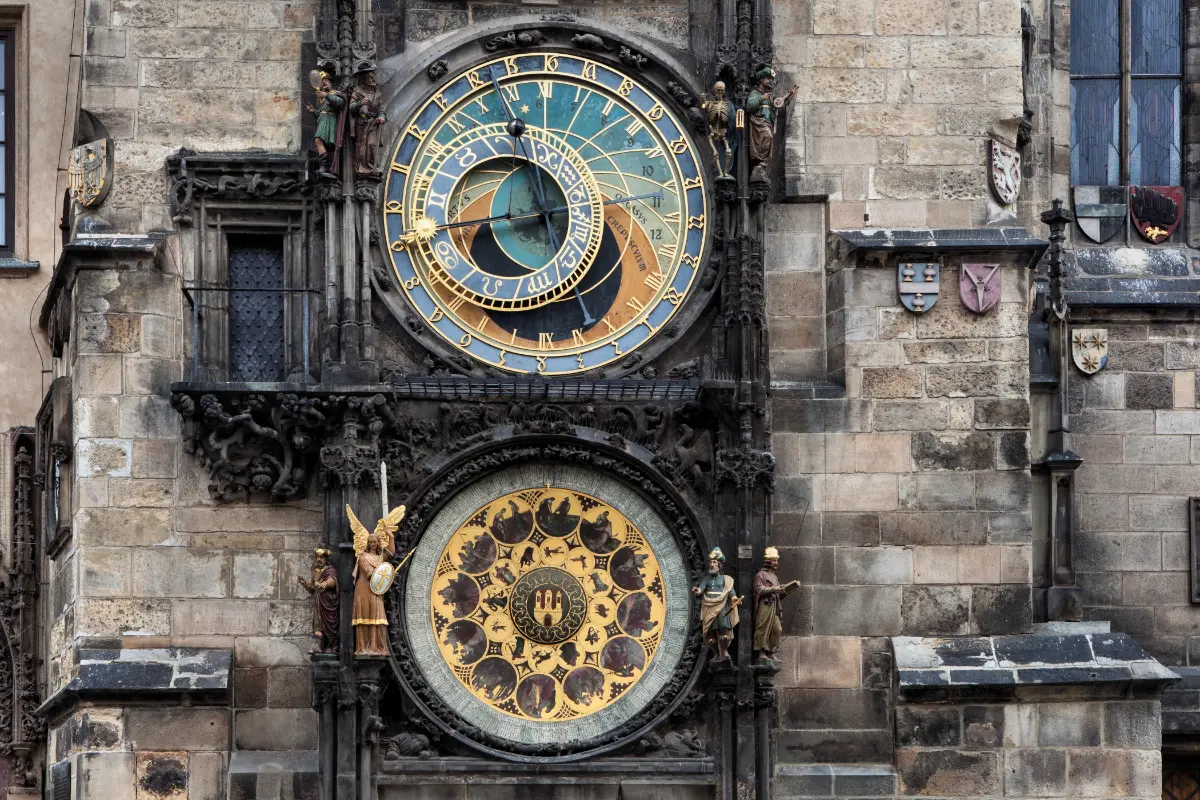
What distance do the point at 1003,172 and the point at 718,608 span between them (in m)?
3.64

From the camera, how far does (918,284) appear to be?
66.5 feet

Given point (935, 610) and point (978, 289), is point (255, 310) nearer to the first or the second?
point (978, 289)

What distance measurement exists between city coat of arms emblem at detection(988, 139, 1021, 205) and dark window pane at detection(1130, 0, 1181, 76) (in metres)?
2.73

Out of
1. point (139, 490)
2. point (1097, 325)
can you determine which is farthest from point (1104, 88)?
point (139, 490)

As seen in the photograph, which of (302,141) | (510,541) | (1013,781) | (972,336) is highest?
(302,141)

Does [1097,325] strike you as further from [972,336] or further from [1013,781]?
[1013,781]

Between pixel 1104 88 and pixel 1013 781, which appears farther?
pixel 1104 88

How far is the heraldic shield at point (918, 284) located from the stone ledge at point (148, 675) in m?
5.05

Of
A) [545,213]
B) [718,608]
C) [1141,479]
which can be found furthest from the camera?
[1141,479]

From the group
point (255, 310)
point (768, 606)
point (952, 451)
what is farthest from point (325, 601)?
point (952, 451)

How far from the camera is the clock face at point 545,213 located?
2016cm

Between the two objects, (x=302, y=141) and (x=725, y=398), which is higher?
(x=302, y=141)

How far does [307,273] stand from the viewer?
66.0 feet

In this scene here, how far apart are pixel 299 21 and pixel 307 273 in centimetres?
169
